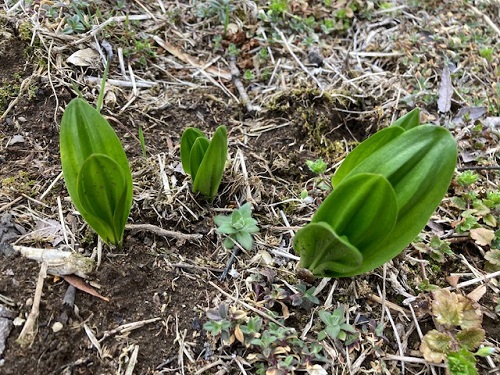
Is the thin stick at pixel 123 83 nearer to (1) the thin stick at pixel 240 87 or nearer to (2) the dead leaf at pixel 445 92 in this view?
(1) the thin stick at pixel 240 87

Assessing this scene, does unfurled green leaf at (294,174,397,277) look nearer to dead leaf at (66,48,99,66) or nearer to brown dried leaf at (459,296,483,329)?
brown dried leaf at (459,296,483,329)

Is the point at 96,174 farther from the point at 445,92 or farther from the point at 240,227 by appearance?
the point at 445,92

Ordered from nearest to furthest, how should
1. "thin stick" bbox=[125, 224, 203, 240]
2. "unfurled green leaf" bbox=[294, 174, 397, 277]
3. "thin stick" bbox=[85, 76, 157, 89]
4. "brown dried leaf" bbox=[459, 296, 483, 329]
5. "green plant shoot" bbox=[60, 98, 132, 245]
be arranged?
"unfurled green leaf" bbox=[294, 174, 397, 277] → "green plant shoot" bbox=[60, 98, 132, 245] → "brown dried leaf" bbox=[459, 296, 483, 329] → "thin stick" bbox=[125, 224, 203, 240] → "thin stick" bbox=[85, 76, 157, 89]

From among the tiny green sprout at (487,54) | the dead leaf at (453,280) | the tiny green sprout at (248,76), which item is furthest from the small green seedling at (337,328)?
the tiny green sprout at (487,54)

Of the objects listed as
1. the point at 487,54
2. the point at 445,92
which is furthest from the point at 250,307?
the point at 487,54

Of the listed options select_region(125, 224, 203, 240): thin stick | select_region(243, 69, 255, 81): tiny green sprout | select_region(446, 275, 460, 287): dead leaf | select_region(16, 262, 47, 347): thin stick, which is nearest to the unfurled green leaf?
select_region(125, 224, 203, 240): thin stick
